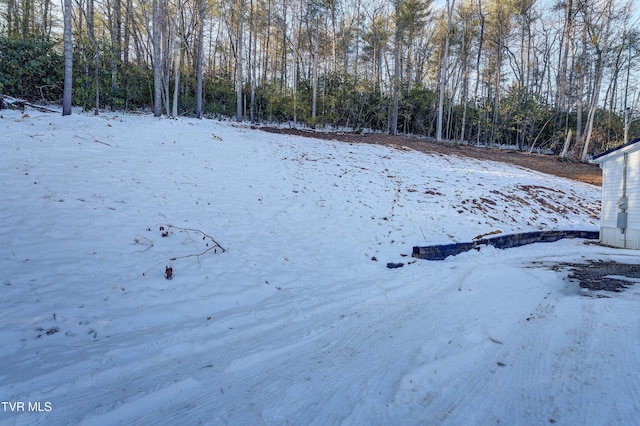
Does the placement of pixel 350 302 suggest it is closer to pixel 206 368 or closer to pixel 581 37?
pixel 206 368

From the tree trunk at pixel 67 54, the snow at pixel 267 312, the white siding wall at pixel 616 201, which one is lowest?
the snow at pixel 267 312

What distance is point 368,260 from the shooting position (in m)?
5.03

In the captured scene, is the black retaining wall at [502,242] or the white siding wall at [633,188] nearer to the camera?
the black retaining wall at [502,242]

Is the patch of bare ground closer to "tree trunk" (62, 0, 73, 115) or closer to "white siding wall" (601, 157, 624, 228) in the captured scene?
"white siding wall" (601, 157, 624, 228)

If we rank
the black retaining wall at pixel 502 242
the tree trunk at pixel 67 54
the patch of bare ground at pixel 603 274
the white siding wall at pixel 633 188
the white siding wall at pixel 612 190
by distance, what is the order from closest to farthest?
the patch of bare ground at pixel 603 274
the black retaining wall at pixel 502 242
the white siding wall at pixel 633 188
the white siding wall at pixel 612 190
the tree trunk at pixel 67 54

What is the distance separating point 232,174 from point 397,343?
6.64 meters

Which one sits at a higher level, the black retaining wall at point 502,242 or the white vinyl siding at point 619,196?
the white vinyl siding at point 619,196

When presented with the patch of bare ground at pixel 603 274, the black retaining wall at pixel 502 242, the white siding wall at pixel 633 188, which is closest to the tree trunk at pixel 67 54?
the black retaining wall at pixel 502 242

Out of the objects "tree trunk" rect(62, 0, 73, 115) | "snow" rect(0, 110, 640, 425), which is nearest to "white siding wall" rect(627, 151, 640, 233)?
"snow" rect(0, 110, 640, 425)

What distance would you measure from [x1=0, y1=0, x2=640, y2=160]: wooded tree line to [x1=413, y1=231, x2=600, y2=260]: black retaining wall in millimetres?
14362

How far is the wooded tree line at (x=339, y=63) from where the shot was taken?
52.6ft

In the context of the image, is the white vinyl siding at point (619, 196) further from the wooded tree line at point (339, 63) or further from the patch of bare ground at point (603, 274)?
the wooded tree line at point (339, 63)

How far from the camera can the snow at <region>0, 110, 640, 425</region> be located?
1814mm

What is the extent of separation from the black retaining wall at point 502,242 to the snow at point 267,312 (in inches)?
9.5
